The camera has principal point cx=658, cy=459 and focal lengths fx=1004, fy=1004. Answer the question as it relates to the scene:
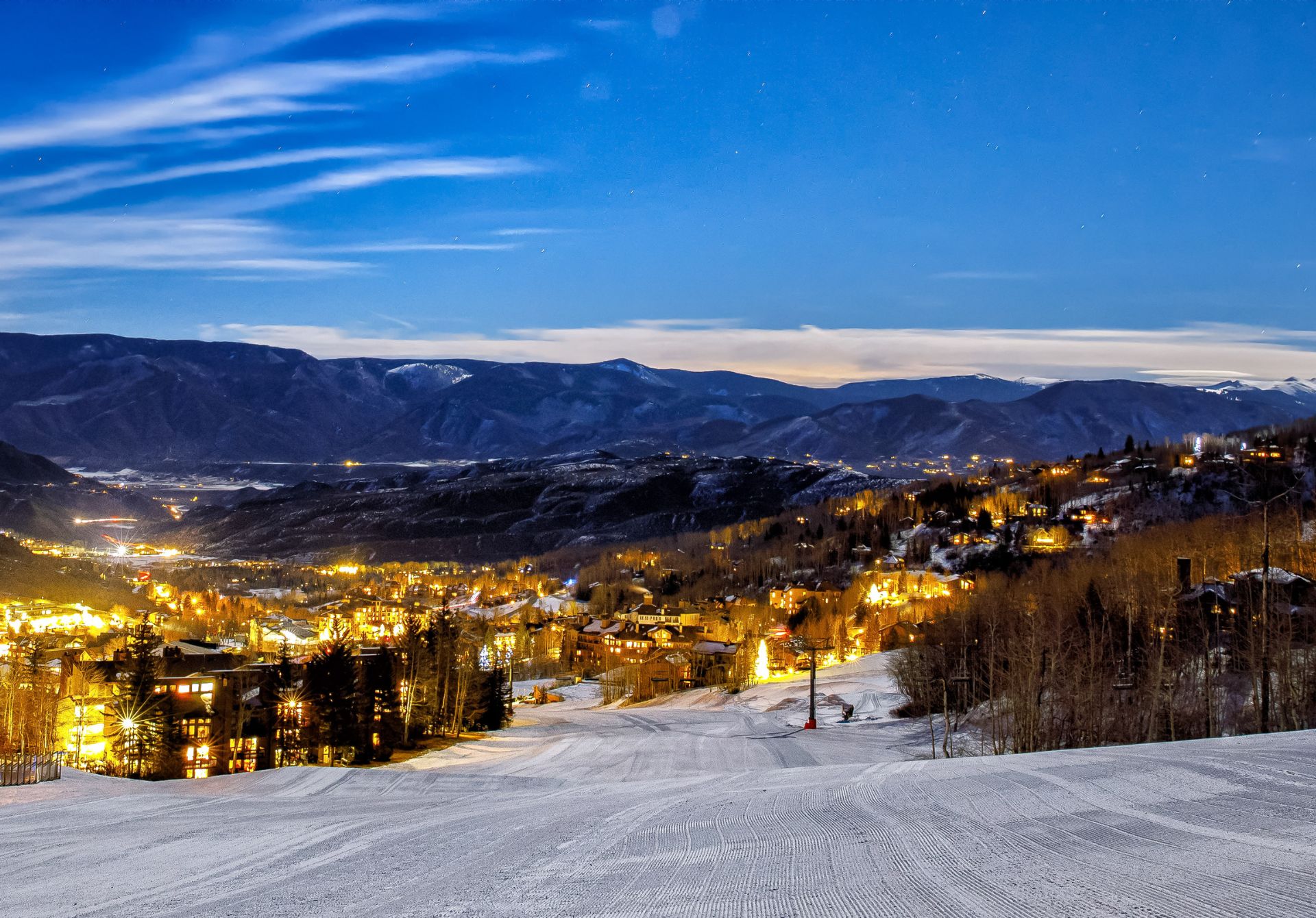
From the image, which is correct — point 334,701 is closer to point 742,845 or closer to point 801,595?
point 742,845

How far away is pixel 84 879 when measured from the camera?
14102 millimetres

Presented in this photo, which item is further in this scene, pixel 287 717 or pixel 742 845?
pixel 287 717

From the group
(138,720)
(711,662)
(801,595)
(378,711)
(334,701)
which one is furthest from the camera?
(801,595)

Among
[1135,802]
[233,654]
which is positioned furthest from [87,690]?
[1135,802]

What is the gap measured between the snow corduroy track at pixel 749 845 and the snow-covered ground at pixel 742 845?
0.05m

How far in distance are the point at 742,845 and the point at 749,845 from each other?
0.14m

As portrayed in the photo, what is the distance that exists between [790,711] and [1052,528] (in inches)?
2968

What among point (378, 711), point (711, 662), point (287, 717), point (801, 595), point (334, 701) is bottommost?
point (711, 662)

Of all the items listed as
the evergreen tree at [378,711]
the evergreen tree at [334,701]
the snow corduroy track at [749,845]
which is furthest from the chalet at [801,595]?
the snow corduroy track at [749,845]

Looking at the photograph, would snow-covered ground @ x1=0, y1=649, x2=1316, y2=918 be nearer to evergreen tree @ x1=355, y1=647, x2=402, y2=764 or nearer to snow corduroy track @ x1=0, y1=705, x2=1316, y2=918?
snow corduroy track @ x1=0, y1=705, x2=1316, y2=918

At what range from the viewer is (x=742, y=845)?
13.6 metres

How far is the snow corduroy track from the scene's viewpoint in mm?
10359

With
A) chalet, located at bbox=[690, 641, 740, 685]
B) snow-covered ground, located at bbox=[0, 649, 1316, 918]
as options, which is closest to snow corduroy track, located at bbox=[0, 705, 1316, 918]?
snow-covered ground, located at bbox=[0, 649, 1316, 918]

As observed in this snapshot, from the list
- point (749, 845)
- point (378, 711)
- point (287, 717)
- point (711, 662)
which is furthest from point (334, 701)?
point (711, 662)
